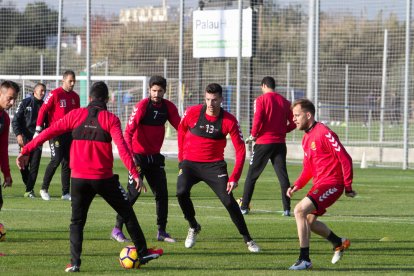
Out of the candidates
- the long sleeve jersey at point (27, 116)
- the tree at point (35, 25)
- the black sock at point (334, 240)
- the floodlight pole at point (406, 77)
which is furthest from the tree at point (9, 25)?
the black sock at point (334, 240)

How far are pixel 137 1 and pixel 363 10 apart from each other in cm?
756

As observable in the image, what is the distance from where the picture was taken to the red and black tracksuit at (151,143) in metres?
13.1

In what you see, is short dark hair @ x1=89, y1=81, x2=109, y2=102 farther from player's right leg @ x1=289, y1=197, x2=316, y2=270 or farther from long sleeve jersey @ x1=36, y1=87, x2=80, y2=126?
long sleeve jersey @ x1=36, y1=87, x2=80, y2=126

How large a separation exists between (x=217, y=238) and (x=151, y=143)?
1.53 m

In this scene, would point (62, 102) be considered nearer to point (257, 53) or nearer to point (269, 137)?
point (269, 137)

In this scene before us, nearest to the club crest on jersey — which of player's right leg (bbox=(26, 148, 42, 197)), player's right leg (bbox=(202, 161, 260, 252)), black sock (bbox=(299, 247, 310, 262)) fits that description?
player's right leg (bbox=(26, 148, 42, 197))

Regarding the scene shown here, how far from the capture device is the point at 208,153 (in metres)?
12.3

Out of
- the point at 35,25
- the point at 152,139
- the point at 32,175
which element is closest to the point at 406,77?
the point at 32,175

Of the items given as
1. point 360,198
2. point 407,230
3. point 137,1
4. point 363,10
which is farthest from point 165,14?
point 407,230

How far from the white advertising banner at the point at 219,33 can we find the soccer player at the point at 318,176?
63.5 feet

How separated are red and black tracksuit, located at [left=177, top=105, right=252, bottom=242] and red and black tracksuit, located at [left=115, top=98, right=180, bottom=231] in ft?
2.46

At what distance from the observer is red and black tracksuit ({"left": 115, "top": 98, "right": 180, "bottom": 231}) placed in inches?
515

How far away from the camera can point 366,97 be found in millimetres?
36938

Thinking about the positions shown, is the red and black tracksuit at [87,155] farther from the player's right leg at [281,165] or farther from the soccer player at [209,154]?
the player's right leg at [281,165]
